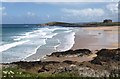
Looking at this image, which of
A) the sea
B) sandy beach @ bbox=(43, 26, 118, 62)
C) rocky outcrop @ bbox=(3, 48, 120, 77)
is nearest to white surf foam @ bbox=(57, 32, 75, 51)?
the sea

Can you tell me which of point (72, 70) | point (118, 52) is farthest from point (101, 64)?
point (118, 52)

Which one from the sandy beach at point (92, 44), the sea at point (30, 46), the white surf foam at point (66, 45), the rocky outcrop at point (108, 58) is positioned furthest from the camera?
the white surf foam at point (66, 45)

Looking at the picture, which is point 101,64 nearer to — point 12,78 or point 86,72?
point 86,72

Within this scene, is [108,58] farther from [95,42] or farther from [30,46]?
[95,42]

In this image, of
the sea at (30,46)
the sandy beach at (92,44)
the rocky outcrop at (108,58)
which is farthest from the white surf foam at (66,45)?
the rocky outcrop at (108,58)

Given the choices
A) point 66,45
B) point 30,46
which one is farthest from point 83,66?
point 30,46

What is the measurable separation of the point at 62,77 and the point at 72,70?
328cm

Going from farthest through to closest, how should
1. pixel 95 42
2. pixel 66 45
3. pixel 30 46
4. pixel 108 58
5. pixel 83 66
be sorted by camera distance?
1. pixel 95 42
2. pixel 30 46
3. pixel 66 45
4. pixel 108 58
5. pixel 83 66

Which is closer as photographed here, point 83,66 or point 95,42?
point 83,66

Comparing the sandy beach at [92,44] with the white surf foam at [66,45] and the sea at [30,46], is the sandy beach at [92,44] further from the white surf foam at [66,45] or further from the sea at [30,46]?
the sea at [30,46]

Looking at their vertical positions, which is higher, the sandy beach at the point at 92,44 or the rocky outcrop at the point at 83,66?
the rocky outcrop at the point at 83,66

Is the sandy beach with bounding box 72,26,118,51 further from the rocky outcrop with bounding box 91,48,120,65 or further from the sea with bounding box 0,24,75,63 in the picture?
the rocky outcrop with bounding box 91,48,120,65

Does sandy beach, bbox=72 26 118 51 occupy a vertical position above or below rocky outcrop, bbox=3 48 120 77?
below

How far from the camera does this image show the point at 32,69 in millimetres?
16469
